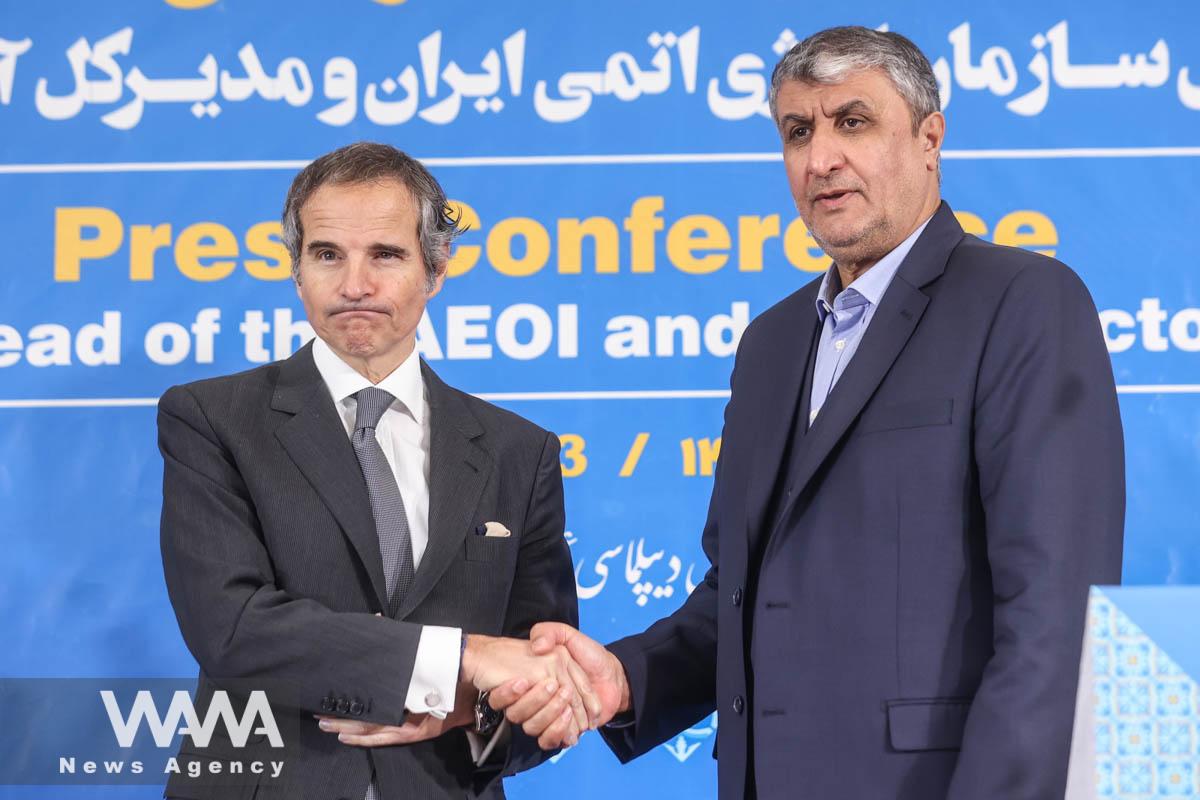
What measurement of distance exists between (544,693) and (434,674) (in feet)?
0.81

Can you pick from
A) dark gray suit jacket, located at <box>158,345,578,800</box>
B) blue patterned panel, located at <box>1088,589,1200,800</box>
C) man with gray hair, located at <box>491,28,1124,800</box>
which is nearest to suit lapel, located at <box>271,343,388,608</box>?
dark gray suit jacket, located at <box>158,345,578,800</box>

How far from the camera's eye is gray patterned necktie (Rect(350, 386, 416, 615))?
83.7 inches

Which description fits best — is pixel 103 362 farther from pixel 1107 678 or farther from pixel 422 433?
pixel 1107 678

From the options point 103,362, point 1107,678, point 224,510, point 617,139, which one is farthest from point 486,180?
point 1107,678

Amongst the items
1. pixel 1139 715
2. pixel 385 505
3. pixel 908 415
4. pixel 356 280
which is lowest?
pixel 1139 715

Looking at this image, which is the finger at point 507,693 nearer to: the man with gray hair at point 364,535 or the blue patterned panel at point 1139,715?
the man with gray hair at point 364,535

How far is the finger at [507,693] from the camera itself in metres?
2.15

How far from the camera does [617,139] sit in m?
3.43

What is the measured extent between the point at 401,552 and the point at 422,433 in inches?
10.3

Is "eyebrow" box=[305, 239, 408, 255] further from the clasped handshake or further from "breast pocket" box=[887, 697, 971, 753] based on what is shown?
"breast pocket" box=[887, 697, 971, 753]

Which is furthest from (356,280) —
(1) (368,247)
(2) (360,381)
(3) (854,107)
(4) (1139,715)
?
(4) (1139,715)

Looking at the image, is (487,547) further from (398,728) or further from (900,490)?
(900,490)

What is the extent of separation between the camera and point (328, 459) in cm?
214

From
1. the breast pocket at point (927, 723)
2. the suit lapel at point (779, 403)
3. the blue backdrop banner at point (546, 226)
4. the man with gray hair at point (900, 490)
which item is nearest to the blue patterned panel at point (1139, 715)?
the man with gray hair at point (900, 490)
